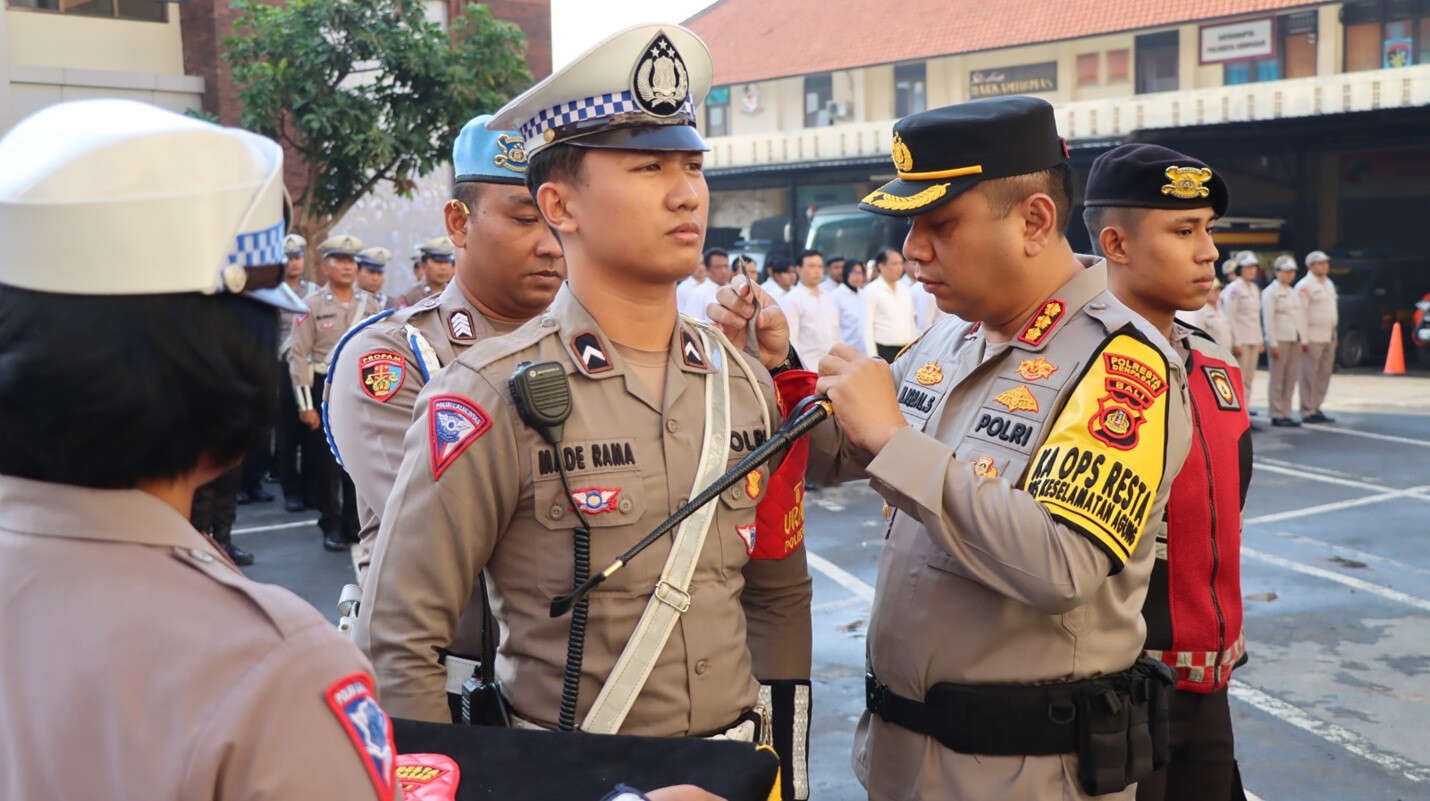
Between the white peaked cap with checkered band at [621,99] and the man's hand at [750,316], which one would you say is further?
the man's hand at [750,316]

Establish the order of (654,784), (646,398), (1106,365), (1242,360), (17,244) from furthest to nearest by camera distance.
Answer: (1242,360)
(1106,365)
(646,398)
(654,784)
(17,244)

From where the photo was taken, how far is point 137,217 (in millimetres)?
1022

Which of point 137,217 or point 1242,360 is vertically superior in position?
point 137,217

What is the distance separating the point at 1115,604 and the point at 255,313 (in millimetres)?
1630

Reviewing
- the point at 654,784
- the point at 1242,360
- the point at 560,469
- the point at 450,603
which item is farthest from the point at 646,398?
the point at 1242,360

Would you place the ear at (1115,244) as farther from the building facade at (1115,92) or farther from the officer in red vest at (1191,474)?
the building facade at (1115,92)

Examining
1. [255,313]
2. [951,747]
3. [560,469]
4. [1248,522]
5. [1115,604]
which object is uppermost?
[255,313]

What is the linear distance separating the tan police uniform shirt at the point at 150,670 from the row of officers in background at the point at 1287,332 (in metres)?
14.2

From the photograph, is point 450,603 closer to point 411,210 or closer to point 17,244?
point 17,244

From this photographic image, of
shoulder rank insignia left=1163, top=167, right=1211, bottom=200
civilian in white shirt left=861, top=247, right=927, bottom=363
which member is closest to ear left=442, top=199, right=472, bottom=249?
shoulder rank insignia left=1163, top=167, right=1211, bottom=200

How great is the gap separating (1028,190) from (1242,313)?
44.5ft

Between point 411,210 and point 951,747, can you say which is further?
point 411,210

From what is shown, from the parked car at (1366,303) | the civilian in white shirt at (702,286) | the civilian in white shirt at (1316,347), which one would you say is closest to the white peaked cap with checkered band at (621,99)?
the civilian in white shirt at (702,286)

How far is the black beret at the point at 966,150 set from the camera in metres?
2.25
